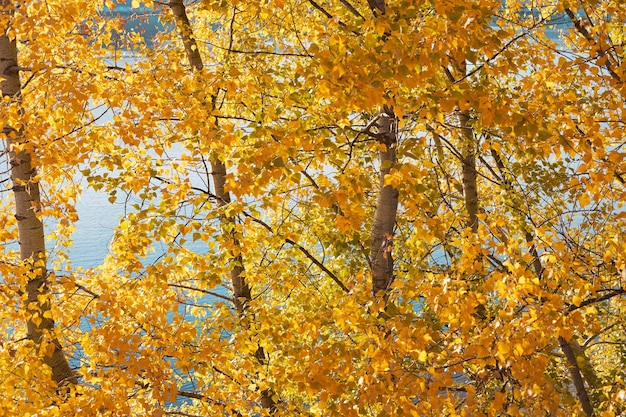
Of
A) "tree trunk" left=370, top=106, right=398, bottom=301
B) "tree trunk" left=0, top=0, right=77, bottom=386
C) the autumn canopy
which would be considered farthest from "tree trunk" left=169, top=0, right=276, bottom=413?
"tree trunk" left=0, top=0, right=77, bottom=386

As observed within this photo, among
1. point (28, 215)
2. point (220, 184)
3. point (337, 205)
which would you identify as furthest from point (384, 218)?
point (28, 215)

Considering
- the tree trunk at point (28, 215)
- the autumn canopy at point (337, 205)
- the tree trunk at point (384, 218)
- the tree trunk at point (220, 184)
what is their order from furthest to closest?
the tree trunk at point (28, 215)
the tree trunk at point (220, 184)
the tree trunk at point (384, 218)
the autumn canopy at point (337, 205)

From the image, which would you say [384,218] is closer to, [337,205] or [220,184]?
[337,205]

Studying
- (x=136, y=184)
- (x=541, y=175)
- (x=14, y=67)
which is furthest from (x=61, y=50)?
(x=541, y=175)

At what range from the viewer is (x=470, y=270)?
5.08 m

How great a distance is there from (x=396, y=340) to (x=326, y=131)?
162cm

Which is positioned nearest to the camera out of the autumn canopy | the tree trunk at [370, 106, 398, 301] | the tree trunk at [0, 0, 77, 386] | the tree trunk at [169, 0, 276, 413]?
the autumn canopy

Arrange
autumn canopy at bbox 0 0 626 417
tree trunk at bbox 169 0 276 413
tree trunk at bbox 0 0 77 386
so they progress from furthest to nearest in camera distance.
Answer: tree trunk at bbox 0 0 77 386 < tree trunk at bbox 169 0 276 413 < autumn canopy at bbox 0 0 626 417

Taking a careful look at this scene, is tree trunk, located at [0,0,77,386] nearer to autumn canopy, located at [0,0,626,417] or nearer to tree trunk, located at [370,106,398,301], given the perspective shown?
autumn canopy, located at [0,0,626,417]

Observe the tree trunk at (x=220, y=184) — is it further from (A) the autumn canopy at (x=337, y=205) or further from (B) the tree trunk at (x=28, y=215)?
(B) the tree trunk at (x=28, y=215)

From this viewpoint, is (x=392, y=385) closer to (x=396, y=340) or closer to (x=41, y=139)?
(x=396, y=340)

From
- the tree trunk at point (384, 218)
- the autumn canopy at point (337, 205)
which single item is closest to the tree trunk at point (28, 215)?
the autumn canopy at point (337, 205)

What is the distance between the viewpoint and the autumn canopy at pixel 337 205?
4.29 m

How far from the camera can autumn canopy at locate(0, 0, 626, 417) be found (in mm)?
4289
